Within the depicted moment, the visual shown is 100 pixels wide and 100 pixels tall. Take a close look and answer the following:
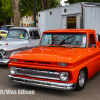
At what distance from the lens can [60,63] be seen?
196 inches

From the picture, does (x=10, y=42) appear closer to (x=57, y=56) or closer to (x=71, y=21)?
(x=71, y=21)

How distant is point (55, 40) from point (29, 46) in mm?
3157

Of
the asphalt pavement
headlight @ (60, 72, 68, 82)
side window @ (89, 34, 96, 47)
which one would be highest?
side window @ (89, 34, 96, 47)

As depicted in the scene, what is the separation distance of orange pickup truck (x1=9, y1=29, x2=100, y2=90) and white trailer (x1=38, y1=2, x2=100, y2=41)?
3.35 m

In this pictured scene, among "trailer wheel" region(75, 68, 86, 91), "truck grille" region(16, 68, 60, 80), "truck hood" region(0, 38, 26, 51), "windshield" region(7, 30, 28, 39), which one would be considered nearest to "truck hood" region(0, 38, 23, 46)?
"truck hood" region(0, 38, 26, 51)

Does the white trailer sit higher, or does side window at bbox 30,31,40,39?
the white trailer

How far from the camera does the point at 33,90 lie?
5.59 metres

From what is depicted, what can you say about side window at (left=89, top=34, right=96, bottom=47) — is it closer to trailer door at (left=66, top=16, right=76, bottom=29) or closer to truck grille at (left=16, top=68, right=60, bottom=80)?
truck grille at (left=16, top=68, right=60, bottom=80)

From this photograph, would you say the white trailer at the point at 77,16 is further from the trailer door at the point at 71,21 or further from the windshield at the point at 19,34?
the windshield at the point at 19,34

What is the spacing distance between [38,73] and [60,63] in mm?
680

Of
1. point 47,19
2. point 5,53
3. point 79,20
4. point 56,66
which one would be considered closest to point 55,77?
point 56,66

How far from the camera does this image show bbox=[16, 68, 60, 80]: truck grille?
5054mm

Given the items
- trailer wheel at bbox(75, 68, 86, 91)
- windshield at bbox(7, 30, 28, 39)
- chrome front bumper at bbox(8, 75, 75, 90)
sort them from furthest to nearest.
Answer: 1. windshield at bbox(7, 30, 28, 39)
2. trailer wheel at bbox(75, 68, 86, 91)
3. chrome front bumper at bbox(8, 75, 75, 90)

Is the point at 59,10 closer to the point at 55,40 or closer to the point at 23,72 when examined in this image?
the point at 55,40
